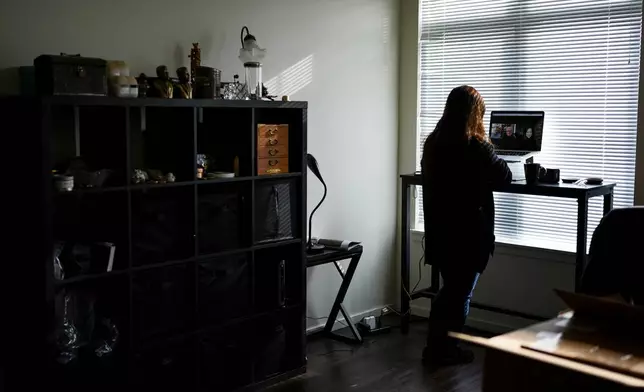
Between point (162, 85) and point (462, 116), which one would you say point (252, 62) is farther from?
point (462, 116)

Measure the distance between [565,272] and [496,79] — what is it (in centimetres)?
130

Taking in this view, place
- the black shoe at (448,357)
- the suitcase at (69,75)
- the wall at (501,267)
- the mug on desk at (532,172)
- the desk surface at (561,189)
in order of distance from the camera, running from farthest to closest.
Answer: the wall at (501,267) < the black shoe at (448,357) < the mug on desk at (532,172) < the desk surface at (561,189) < the suitcase at (69,75)

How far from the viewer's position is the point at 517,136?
14.6 feet

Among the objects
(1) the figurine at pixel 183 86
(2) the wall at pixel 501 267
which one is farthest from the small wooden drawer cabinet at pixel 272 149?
(2) the wall at pixel 501 267

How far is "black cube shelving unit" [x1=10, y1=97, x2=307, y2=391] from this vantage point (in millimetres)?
3234

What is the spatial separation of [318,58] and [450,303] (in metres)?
1.70

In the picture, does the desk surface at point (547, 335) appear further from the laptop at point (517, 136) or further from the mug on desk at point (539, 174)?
the laptop at point (517, 136)

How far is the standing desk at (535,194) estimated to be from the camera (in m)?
3.93

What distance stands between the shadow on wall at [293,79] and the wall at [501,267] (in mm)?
928

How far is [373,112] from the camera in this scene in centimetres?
507

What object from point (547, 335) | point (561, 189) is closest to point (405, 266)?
point (561, 189)

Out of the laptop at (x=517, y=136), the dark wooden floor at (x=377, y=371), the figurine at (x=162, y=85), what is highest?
the figurine at (x=162, y=85)

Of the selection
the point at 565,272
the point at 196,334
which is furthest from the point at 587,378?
the point at 565,272

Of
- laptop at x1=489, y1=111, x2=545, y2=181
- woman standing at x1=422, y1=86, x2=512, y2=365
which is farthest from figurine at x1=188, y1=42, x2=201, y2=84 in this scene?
laptop at x1=489, y1=111, x2=545, y2=181
